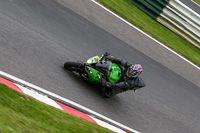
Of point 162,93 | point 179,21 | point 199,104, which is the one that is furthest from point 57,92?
point 179,21

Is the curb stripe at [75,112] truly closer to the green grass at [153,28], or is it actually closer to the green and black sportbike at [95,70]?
the green and black sportbike at [95,70]

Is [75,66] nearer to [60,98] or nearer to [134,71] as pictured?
[60,98]

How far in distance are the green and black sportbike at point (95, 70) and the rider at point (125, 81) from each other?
17 cm

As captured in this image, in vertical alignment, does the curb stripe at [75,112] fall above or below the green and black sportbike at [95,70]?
below

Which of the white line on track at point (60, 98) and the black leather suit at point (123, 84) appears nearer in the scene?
the white line on track at point (60, 98)

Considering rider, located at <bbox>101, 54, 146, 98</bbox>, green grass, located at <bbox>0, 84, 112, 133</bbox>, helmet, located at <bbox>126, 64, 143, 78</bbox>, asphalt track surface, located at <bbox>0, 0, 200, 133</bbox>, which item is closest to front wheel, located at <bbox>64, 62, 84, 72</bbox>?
asphalt track surface, located at <bbox>0, 0, 200, 133</bbox>

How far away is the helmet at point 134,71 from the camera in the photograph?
8.23 meters

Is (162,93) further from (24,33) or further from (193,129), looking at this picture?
(24,33)

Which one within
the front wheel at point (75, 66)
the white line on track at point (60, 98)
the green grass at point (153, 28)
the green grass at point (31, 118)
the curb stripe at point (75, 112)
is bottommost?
the curb stripe at point (75, 112)

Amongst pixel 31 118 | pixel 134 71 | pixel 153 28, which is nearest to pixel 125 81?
pixel 134 71

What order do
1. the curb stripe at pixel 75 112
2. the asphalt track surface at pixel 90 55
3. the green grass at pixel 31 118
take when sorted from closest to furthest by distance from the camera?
the green grass at pixel 31 118
the curb stripe at pixel 75 112
the asphalt track surface at pixel 90 55

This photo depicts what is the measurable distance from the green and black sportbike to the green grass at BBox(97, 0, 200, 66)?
5.07 metres

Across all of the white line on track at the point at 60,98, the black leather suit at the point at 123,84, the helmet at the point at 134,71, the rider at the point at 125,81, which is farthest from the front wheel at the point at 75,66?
the helmet at the point at 134,71

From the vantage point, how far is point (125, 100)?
9.26m
